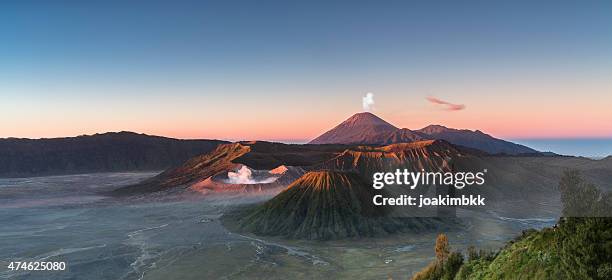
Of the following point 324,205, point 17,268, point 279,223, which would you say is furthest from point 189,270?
point 324,205

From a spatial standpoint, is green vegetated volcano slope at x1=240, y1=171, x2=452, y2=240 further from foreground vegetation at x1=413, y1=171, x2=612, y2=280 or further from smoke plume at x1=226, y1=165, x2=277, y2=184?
foreground vegetation at x1=413, y1=171, x2=612, y2=280

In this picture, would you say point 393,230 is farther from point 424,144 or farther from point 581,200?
point 424,144

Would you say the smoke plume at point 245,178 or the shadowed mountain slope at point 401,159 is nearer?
the shadowed mountain slope at point 401,159

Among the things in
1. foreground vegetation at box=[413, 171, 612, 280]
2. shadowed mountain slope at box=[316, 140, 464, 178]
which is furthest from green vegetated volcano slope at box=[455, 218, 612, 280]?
shadowed mountain slope at box=[316, 140, 464, 178]

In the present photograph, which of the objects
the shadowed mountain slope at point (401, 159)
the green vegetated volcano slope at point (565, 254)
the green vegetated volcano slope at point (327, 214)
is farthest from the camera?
the shadowed mountain slope at point (401, 159)

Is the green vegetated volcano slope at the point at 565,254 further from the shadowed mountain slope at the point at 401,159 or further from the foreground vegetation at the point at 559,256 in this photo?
the shadowed mountain slope at the point at 401,159

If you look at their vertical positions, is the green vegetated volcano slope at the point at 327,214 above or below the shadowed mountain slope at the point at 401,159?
below

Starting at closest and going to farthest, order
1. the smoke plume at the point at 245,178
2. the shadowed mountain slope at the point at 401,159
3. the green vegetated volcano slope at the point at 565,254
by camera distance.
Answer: the green vegetated volcano slope at the point at 565,254 < the shadowed mountain slope at the point at 401,159 < the smoke plume at the point at 245,178

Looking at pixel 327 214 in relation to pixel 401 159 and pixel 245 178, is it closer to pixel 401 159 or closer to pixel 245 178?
pixel 401 159

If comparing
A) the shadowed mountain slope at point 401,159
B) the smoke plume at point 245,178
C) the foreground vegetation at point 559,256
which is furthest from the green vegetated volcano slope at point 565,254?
the smoke plume at point 245,178
